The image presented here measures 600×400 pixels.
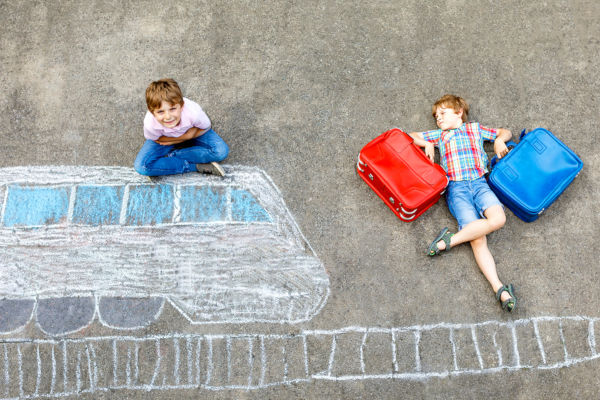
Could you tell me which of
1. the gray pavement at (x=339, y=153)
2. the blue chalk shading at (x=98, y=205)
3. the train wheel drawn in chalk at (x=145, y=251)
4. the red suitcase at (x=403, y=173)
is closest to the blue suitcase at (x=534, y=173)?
the gray pavement at (x=339, y=153)

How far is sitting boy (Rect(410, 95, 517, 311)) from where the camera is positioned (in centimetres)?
300

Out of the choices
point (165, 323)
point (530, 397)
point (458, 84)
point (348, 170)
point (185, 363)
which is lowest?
point (530, 397)

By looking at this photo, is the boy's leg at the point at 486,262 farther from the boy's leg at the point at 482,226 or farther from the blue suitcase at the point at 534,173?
the blue suitcase at the point at 534,173

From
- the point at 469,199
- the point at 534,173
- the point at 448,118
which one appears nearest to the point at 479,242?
the point at 469,199

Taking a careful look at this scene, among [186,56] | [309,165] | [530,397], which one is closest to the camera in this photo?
[530,397]

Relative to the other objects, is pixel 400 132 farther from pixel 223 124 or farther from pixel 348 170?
pixel 223 124

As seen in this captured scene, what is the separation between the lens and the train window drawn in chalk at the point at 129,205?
314 centimetres

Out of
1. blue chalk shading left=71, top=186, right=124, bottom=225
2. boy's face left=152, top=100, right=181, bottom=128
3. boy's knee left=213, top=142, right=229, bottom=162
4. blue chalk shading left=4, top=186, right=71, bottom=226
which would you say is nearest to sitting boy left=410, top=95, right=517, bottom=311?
boy's knee left=213, top=142, right=229, bottom=162

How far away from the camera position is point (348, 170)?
3297 millimetres

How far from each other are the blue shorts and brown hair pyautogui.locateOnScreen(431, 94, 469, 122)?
52 cm

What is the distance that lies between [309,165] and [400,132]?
2.22ft

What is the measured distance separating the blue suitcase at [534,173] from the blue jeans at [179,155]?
1.89 m

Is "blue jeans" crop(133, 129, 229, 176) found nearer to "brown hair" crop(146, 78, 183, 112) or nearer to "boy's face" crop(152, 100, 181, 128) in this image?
"boy's face" crop(152, 100, 181, 128)

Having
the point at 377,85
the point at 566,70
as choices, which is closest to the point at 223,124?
the point at 377,85
